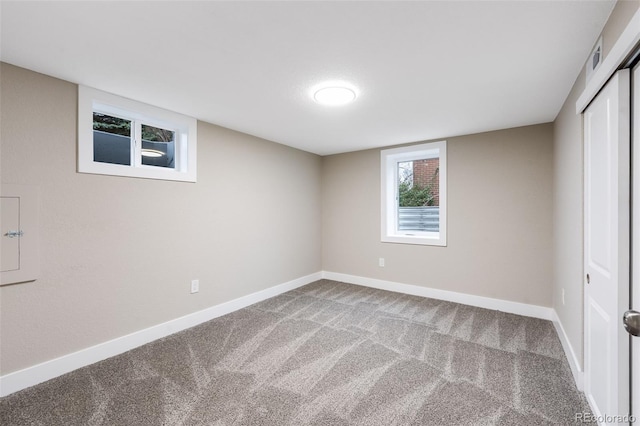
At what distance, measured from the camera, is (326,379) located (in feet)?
6.73

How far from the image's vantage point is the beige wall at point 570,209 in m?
1.96

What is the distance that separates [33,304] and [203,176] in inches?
68.0

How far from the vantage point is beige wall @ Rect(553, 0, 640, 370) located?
6.43 feet

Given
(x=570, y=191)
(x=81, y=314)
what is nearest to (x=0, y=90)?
(x=81, y=314)

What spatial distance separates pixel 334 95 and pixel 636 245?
203cm

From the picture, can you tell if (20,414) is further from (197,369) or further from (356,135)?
(356,135)

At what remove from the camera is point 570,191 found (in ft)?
7.45

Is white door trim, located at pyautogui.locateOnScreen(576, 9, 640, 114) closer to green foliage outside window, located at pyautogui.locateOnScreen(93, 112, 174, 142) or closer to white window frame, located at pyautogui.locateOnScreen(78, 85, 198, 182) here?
white window frame, located at pyautogui.locateOnScreen(78, 85, 198, 182)

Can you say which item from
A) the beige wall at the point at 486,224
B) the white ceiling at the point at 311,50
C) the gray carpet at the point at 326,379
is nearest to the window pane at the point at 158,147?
the white ceiling at the point at 311,50

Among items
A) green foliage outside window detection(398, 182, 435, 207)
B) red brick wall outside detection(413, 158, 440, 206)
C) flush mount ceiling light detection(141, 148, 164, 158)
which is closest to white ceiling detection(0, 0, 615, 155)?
flush mount ceiling light detection(141, 148, 164, 158)

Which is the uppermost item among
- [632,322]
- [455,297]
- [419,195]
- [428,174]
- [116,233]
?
[428,174]

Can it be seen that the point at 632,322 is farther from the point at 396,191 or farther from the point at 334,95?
the point at 396,191

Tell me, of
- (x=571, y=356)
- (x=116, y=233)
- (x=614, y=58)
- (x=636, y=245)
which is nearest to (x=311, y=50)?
(x=614, y=58)

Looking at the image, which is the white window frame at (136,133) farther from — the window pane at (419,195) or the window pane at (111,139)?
the window pane at (419,195)
